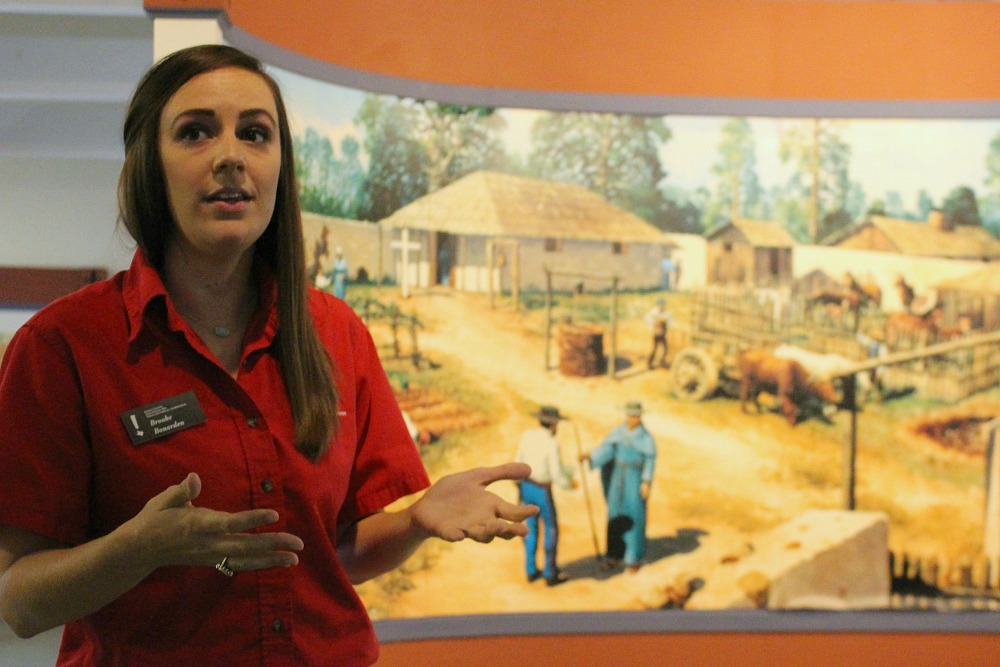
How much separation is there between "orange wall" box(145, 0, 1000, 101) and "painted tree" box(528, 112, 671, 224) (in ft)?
0.51

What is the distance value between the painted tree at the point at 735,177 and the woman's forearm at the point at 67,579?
13.4ft

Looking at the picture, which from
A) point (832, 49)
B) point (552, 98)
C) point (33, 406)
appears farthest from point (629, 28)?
point (33, 406)

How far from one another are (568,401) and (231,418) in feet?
11.4

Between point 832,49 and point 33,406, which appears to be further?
point 832,49

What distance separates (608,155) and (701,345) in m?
1.00

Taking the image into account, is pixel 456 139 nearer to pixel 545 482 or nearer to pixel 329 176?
pixel 329 176

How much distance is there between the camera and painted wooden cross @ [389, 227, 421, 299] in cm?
463

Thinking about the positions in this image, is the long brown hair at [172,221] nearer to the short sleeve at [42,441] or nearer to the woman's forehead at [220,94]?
the woman's forehead at [220,94]

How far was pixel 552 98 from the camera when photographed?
476cm

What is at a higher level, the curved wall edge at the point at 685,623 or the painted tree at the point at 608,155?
the painted tree at the point at 608,155

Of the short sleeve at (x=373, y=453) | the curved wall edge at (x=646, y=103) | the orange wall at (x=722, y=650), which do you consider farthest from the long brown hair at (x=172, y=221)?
the orange wall at (x=722, y=650)

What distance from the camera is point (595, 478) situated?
15.8 ft

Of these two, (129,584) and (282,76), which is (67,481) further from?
(282,76)

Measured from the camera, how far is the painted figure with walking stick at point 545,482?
15.6ft
